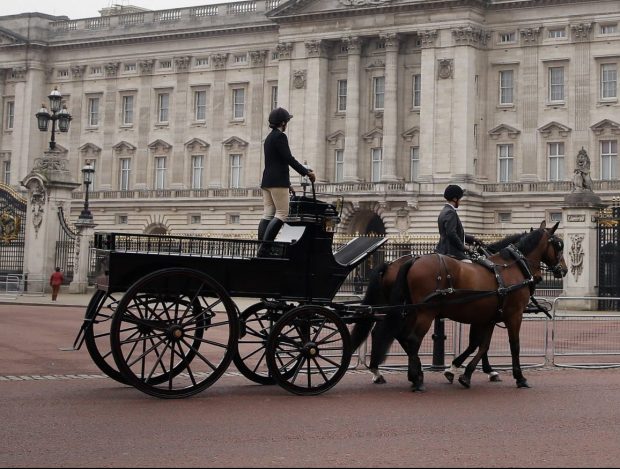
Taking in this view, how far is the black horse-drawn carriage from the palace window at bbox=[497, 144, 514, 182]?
46.3 meters

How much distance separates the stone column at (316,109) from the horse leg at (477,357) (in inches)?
1919

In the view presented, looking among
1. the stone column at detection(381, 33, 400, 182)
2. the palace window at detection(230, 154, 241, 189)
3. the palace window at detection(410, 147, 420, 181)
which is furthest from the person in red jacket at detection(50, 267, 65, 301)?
the palace window at detection(230, 154, 241, 189)

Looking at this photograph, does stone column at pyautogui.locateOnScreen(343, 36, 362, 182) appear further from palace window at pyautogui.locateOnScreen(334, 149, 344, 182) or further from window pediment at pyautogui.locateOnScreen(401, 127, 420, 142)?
window pediment at pyautogui.locateOnScreen(401, 127, 420, 142)

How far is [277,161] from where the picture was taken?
1216 cm

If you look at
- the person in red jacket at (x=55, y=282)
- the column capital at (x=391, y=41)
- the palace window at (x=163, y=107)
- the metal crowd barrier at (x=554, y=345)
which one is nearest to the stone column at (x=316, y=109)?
the column capital at (x=391, y=41)

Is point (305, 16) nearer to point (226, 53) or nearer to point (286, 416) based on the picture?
point (226, 53)

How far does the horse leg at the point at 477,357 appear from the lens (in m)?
12.4

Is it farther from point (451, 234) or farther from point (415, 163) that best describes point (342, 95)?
point (451, 234)

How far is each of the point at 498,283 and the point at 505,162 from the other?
46417 millimetres

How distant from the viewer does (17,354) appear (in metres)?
15.9

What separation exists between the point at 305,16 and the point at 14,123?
77.4 ft

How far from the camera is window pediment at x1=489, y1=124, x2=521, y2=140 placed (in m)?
57.4

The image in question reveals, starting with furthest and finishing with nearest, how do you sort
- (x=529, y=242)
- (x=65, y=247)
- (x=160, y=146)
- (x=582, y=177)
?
(x=160, y=146)
(x=65, y=247)
(x=582, y=177)
(x=529, y=242)

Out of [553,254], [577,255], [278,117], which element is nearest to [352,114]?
[577,255]
